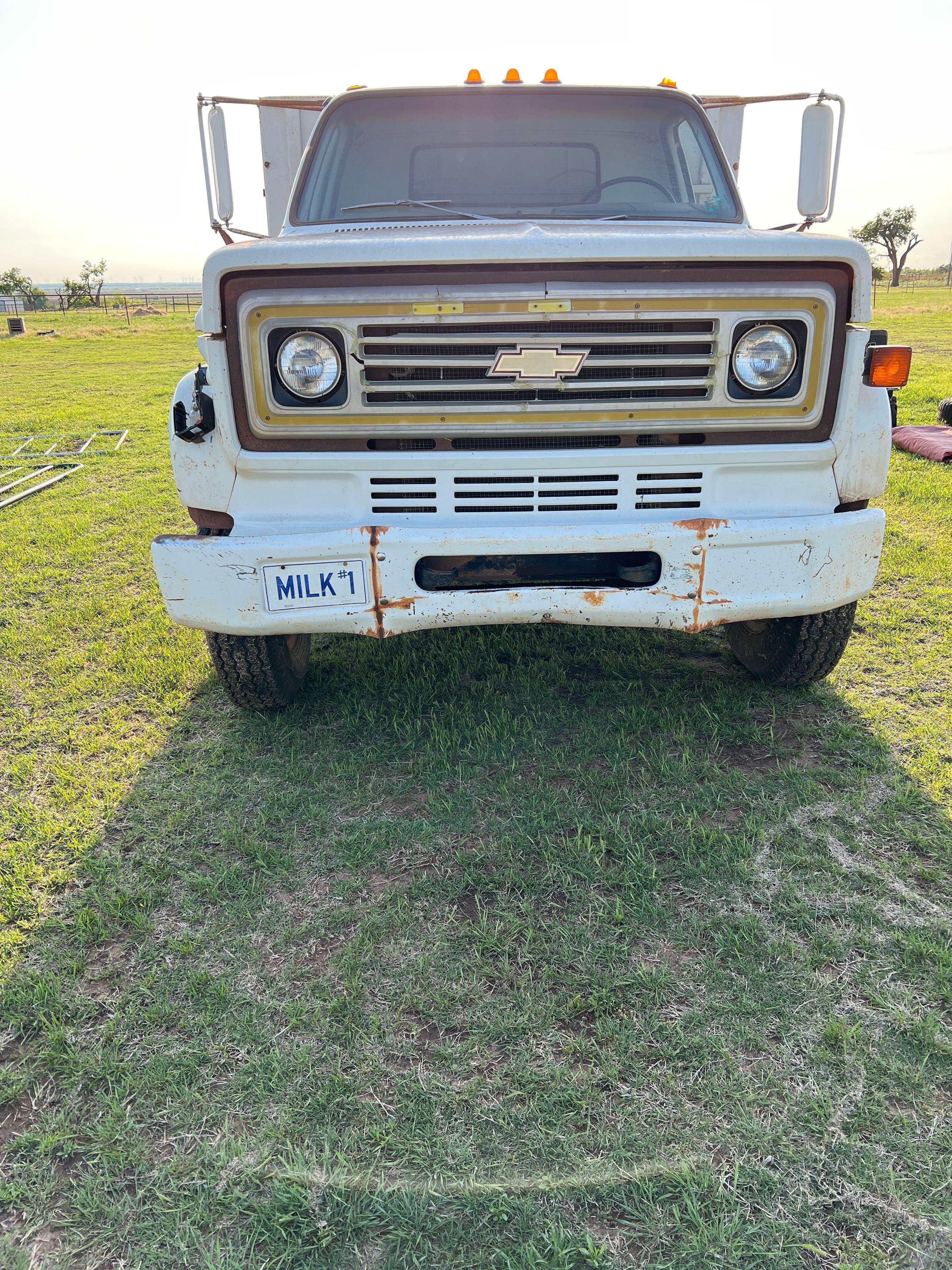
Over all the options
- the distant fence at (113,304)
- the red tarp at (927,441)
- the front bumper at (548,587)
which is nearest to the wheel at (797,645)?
the front bumper at (548,587)

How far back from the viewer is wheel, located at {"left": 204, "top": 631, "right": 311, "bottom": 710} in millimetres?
3102

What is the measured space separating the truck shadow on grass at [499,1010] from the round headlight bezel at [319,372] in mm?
1228

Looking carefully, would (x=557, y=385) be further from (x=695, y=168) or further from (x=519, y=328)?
(x=695, y=168)

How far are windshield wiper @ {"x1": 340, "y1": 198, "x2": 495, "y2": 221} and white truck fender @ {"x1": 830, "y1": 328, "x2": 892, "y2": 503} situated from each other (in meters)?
1.43

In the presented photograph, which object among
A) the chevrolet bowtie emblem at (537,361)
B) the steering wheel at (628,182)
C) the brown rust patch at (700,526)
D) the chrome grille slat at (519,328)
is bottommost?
the brown rust patch at (700,526)

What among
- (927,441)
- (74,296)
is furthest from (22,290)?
(927,441)

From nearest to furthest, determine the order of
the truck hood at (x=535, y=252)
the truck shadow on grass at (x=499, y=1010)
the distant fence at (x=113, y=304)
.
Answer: the truck shadow on grass at (x=499, y=1010) → the truck hood at (x=535, y=252) → the distant fence at (x=113, y=304)

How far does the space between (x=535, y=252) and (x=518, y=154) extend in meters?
1.51

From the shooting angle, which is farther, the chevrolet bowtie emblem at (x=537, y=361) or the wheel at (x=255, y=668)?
the wheel at (x=255, y=668)

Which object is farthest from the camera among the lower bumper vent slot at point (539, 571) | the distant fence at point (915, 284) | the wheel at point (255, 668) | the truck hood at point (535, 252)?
the distant fence at point (915, 284)

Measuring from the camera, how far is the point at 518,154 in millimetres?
3639

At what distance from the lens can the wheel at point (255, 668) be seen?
122 inches

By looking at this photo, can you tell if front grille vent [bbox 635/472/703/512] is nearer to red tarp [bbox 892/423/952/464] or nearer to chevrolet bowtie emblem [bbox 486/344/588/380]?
chevrolet bowtie emblem [bbox 486/344/588/380]

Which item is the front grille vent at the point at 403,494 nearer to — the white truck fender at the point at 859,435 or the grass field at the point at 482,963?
the grass field at the point at 482,963
